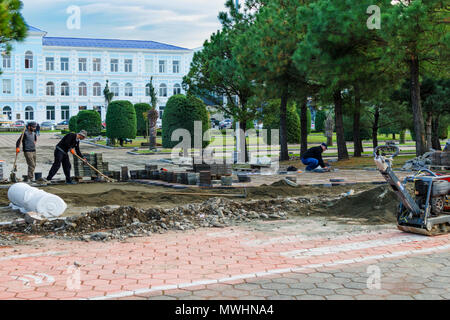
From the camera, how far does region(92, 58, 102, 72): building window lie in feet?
233

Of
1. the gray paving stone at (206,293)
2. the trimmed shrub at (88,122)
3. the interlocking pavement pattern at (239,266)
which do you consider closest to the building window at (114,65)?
the trimmed shrub at (88,122)

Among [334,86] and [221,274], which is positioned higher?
[334,86]

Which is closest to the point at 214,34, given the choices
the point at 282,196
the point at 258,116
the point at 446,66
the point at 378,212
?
the point at 258,116

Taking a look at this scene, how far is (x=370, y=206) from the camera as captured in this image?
964 centimetres

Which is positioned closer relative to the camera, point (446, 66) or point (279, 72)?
point (446, 66)

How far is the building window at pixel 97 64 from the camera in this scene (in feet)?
233

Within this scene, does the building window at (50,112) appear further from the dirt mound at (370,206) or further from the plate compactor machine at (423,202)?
the plate compactor machine at (423,202)

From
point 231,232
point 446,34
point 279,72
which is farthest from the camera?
point 279,72

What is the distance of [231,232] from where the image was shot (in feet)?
27.2

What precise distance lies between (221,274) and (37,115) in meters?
67.2

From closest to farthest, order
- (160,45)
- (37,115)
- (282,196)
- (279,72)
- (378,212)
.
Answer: (378,212), (282,196), (279,72), (37,115), (160,45)

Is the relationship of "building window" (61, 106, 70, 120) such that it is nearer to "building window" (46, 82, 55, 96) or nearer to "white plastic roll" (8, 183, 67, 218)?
"building window" (46, 82, 55, 96)

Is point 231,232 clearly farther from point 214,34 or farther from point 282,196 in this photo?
point 214,34

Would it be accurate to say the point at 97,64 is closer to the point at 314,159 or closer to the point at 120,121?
the point at 120,121
